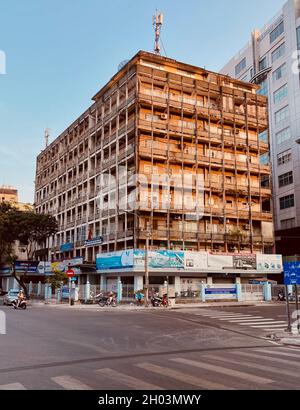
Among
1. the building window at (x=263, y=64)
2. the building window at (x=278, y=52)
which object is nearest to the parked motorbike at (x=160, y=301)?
the building window at (x=278, y=52)

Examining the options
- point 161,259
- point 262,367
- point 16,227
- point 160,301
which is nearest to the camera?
point 262,367

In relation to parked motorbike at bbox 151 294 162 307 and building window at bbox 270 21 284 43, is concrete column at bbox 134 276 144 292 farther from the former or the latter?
building window at bbox 270 21 284 43

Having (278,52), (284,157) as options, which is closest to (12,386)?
(284,157)

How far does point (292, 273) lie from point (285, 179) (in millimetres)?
49712

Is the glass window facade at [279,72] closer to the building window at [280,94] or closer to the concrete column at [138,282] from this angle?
the building window at [280,94]

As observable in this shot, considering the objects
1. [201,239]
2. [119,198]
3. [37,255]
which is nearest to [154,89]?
[119,198]

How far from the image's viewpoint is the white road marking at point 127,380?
24.7 feet

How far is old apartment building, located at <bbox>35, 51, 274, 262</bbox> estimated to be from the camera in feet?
157

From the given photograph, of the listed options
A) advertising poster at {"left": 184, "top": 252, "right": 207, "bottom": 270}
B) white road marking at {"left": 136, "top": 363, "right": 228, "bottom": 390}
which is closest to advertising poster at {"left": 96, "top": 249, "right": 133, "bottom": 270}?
advertising poster at {"left": 184, "top": 252, "right": 207, "bottom": 270}

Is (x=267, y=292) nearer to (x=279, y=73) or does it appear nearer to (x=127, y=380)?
(x=279, y=73)

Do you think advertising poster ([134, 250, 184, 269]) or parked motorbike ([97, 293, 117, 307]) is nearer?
parked motorbike ([97, 293, 117, 307])

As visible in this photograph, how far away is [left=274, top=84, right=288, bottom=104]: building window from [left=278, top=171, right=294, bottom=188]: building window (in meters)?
12.4

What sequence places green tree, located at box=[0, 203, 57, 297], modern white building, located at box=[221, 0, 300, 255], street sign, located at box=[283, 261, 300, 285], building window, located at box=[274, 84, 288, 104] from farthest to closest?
1. building window, located at box=[274, 84, 288, 104]
2. modern white building, located at box=[221, 0, 300, 255]
3. green tree, located at box=[0, 203, 57, 297]
4. street sign, located at box=[283, 261, 300, 285]

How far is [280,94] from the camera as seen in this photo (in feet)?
216
